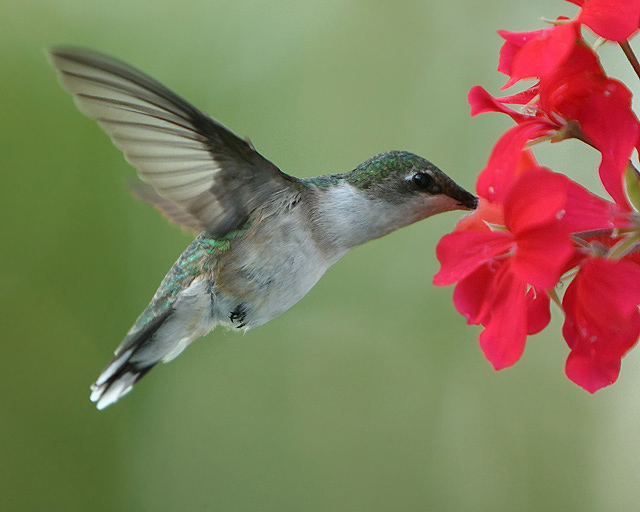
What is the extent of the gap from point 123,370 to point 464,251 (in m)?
0.85

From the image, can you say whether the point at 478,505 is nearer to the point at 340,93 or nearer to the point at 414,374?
the point at 414,374

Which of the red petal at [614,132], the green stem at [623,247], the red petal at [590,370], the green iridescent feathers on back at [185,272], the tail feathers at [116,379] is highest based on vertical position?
the red petal at [614,132]

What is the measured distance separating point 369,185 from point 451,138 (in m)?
1.82

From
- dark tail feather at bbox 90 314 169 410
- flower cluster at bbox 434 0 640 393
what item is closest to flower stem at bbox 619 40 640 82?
flower cluster at bbox 434 0 640 393

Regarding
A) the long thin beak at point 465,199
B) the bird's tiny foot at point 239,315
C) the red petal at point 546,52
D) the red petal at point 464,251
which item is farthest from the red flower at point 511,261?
the bird's tiny foot at point 239,315

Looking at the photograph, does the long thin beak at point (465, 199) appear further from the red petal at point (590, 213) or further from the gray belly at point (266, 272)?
the red petal at point (590, 213)

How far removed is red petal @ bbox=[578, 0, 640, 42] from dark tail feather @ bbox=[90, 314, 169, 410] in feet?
2.87

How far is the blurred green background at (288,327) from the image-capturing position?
265cm

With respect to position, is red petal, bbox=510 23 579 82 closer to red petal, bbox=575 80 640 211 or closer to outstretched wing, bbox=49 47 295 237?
red petal, bbox=575 80 640 211

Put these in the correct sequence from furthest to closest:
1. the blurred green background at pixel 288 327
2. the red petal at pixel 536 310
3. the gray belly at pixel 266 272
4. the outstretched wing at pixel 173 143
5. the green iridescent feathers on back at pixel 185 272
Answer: the blurred green background at pixel 288 327 → the green iridescent feathers on back at pixel 185 272 → the gray belly at pixel 266 272 → the outstretched wing at pixel 173 143 → the red petal at pixel 536 310

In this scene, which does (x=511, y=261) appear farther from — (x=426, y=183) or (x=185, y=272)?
(x=185, y=272)

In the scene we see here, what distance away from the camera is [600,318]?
0.70 m

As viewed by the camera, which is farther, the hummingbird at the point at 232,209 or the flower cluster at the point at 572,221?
the hummingbird at the point at 232,209

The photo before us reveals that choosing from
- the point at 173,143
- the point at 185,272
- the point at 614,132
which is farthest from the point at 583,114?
the point at 185,272
